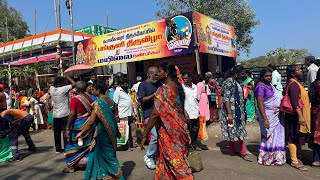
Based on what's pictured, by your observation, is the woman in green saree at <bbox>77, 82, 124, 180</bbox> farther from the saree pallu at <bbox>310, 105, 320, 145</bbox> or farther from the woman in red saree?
the saree pallu at <bbox>310, 105, 320, 145</bbox>

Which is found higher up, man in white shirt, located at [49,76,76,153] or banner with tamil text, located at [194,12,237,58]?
banner with tamil text, located at [194,12,237,58]

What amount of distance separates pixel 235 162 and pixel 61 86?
3.92m

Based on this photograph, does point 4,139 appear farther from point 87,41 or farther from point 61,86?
point 87,41

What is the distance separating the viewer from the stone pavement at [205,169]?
14.6 ft

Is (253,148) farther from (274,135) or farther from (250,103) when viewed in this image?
(250,103)

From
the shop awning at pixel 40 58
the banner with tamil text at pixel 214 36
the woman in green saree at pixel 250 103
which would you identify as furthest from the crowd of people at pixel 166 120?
the shop awning at pixel 40 58

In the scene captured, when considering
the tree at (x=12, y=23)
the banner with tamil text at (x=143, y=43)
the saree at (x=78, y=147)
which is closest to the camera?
the saree at (x=78, y=147)

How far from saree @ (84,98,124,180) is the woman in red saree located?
745 millimetres

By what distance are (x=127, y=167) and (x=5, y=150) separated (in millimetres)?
2852

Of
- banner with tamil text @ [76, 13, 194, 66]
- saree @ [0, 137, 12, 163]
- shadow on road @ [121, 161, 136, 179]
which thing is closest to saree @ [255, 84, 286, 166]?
shadow on road @ [121, 161, 136, 179]

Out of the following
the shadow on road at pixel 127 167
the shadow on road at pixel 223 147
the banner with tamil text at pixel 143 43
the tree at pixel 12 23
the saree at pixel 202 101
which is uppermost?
the tree at pixel 12 23

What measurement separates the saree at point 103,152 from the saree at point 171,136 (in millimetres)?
820

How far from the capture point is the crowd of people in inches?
138

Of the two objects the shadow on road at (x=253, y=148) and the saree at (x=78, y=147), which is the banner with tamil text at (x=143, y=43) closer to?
the shadow on road at (x=253, y=148)
